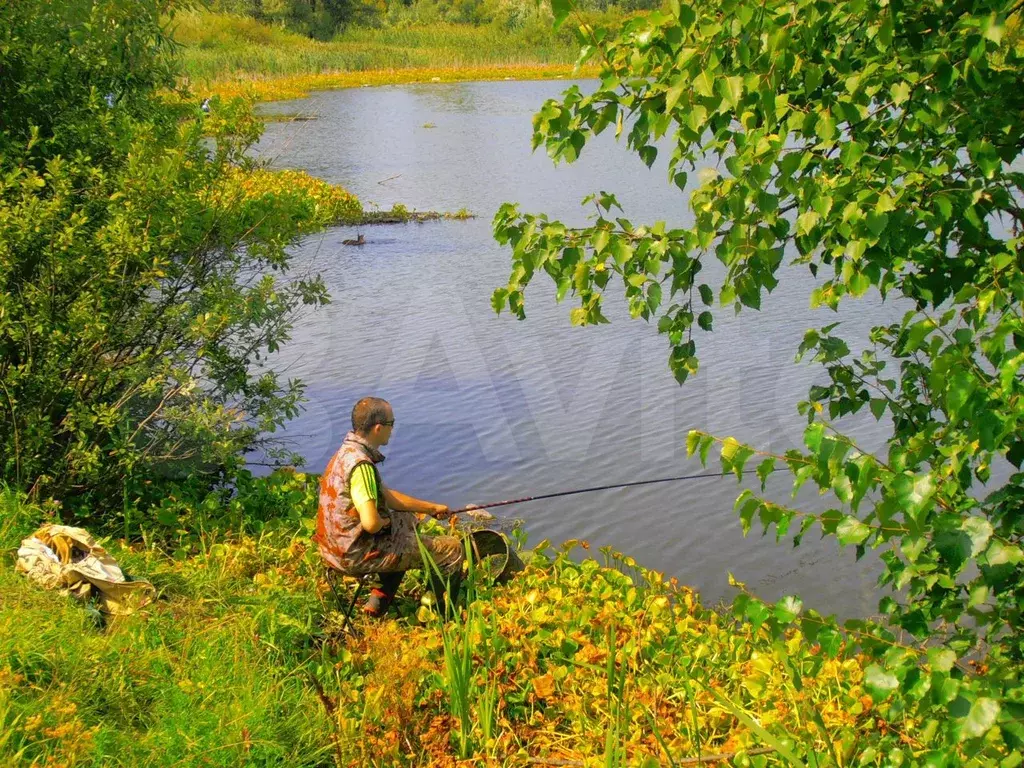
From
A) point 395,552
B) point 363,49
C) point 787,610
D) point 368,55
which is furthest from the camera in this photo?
point 363,49

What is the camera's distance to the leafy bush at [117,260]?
710 cm

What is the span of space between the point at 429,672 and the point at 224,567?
188 cm

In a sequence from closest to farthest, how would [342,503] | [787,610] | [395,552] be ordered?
[787,610]
[342,503]
[395,552]

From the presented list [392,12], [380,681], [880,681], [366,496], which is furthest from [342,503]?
[392,12]

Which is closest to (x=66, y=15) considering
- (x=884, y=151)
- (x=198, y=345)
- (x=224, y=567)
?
(x=198, y=345)

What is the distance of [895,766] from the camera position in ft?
11.7

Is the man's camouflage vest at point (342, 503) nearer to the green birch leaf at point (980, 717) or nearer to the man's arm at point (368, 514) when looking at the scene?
the man's arm at point (368, 514)

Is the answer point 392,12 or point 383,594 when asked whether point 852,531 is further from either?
point 392,12

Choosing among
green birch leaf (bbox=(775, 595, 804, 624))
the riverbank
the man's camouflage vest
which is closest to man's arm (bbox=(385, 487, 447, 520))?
the man's camouflage vest

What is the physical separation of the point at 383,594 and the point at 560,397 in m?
6.67

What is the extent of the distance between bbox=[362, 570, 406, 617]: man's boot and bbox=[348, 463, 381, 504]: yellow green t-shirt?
575 millimetres

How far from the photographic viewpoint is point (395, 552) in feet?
20.3

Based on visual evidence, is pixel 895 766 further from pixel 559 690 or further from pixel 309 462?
pixel 309 462

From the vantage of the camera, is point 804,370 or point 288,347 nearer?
point 804,370
